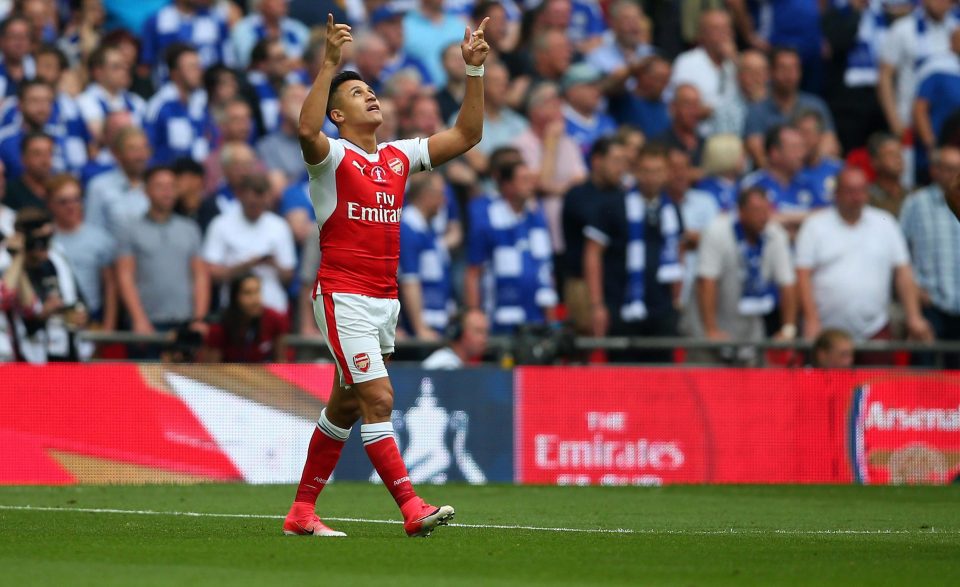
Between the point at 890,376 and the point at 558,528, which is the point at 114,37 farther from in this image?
the point at 558,528

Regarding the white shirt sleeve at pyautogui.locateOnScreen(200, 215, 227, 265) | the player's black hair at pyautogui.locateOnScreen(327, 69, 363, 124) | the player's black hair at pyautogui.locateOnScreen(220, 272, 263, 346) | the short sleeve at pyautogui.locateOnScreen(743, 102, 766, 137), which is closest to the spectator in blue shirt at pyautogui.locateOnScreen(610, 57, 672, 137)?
the short sleeve at pyautogui.locateOnScreen(743, 102, 766, 137)

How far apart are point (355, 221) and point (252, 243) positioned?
22.6ft

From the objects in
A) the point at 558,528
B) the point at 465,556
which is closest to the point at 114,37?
the point at 558,528

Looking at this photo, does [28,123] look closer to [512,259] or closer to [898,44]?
[512,259]

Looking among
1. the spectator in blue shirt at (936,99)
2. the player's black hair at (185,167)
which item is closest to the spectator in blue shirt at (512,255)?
the player's black hair at (185,167)

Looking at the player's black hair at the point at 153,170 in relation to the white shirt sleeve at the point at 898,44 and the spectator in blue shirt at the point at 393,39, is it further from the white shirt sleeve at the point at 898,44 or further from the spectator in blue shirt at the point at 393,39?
the white shirt sleeve at the point at 898,44

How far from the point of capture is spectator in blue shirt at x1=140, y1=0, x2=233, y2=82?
19.5m

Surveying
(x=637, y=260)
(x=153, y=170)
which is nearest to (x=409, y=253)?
(x=637, y=260)

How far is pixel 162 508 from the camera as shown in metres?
12.0

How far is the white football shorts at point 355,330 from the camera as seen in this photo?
9641 millimetres

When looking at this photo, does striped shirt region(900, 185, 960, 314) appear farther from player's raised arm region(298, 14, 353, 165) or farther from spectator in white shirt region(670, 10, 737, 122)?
player's raised arm region(298, 14, 353, 165)

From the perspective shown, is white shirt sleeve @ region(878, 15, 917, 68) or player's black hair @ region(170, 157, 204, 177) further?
white shirt sleeve @ region(878, 15, 917, 68)

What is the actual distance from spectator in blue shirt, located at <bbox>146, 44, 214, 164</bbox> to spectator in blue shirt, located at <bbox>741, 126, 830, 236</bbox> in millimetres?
5896

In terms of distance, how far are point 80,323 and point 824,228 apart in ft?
24.3
